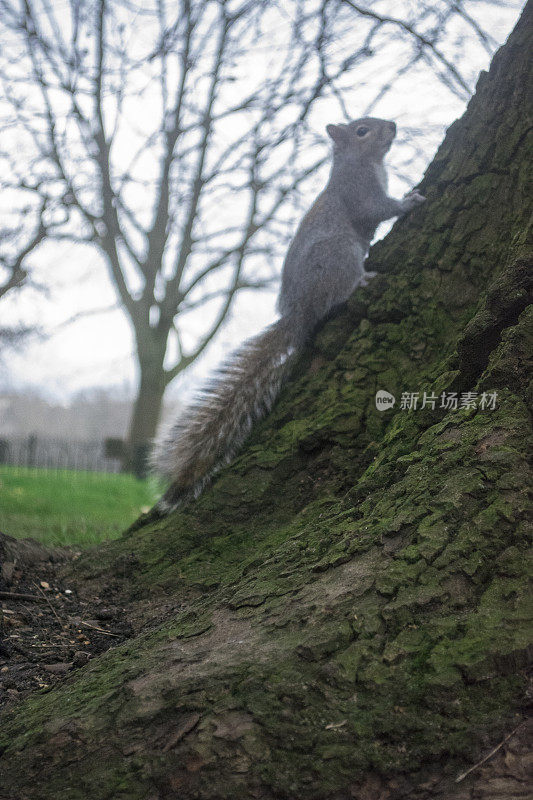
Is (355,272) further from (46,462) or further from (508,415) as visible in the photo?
(46,462)

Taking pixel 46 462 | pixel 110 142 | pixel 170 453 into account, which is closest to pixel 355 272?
pixel 170 453

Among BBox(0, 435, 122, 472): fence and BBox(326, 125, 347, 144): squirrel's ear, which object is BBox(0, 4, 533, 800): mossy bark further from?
BBox(0, 435, 122, 472): fence

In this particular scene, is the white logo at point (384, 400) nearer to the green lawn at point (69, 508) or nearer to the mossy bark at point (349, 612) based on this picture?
the mossy bark at point (349, 612)

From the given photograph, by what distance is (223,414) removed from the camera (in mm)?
2854

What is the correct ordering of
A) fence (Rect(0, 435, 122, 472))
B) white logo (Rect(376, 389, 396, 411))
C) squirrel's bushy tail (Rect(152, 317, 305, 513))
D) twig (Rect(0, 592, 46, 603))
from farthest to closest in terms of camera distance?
fence (Rect(0, 435, 122, 472))
squirrel's bushy tail (Rect(152, 317, 305, 513))
white logo (Rect(376, 389, 396, 411))
twig (Rect(0, 592, 46, 603))

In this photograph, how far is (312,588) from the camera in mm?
1516

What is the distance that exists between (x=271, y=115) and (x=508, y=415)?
8752mm

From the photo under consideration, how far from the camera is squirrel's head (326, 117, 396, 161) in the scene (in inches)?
188

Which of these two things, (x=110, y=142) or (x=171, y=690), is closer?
(x=171, y=690)

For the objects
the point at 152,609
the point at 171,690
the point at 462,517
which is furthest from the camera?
the point at 152,609

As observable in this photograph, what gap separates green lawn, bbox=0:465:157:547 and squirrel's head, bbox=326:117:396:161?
10.3 feet

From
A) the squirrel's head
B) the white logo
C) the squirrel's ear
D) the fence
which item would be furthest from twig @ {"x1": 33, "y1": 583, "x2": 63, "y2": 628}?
the fence

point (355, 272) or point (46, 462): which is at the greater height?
point (355, 272)

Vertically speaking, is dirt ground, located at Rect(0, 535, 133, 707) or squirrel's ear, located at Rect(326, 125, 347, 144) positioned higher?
squirrel's ear, located at Rect(326, 125, 347, 144)
